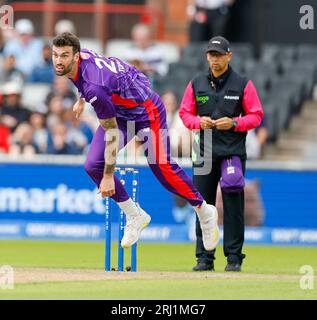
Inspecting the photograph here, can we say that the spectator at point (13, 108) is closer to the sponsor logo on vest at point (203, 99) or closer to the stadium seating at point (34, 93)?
the stadium seating at point (34, 93)

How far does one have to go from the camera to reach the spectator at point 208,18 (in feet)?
80.3

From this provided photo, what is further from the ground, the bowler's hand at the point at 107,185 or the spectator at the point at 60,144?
the bowler's hand at the point at 107,185

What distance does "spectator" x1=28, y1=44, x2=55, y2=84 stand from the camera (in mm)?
23484

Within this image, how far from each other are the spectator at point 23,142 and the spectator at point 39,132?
0.15 meters

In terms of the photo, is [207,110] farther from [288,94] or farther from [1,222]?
[288,94]

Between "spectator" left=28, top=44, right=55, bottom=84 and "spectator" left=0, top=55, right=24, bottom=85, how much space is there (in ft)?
1.19

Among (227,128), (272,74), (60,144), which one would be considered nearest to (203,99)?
(227,128)

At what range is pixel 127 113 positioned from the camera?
1272cm

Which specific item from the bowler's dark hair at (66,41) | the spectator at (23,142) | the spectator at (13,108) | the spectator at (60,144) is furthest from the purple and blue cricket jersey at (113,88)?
the spectator at (13,108)

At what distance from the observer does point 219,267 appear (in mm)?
14711

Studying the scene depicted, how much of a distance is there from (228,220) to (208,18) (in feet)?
38.1

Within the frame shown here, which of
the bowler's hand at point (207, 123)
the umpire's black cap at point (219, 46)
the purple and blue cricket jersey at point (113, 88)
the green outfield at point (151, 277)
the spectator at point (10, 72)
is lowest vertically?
the green outfield at point (151, 277)

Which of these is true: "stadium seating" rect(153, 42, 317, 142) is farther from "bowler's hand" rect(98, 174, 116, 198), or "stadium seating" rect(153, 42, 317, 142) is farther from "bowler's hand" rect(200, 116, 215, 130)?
"bowler's hand" rect(98, 174, 116, 198)

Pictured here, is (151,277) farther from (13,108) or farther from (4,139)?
(13,108)
